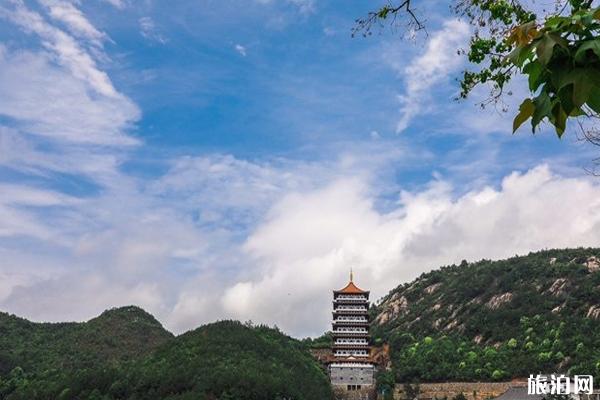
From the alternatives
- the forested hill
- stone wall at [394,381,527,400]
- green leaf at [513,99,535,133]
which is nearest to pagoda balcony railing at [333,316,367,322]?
the forested hill

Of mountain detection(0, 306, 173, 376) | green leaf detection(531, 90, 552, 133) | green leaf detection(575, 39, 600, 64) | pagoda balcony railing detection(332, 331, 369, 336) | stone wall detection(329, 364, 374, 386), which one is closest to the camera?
green leaf detection(575, 39, 600, 64)

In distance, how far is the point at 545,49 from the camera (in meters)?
2.76

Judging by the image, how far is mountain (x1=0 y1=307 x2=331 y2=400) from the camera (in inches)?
2244

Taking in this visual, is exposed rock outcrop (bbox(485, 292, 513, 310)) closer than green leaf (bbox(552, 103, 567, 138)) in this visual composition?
No

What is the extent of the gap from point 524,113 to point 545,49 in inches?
16.4

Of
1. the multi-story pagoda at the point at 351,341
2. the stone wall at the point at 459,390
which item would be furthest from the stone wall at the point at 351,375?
the stone wall at the point at 459,390

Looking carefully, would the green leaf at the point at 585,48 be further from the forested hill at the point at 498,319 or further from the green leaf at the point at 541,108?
the forested hill at the point at 498,319

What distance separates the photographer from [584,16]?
2.91 meters

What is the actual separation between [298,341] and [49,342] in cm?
5135

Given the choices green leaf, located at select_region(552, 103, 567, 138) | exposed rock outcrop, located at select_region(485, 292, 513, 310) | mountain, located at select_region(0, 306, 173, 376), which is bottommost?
mountain, located at select_region(0, 306, 173, 376)

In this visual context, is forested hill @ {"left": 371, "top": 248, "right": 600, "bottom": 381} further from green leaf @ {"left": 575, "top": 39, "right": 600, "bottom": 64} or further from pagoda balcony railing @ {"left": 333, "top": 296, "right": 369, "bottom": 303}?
green leaf @ {"left": 575, "top": 39, "right": 600, "bottom": 64}

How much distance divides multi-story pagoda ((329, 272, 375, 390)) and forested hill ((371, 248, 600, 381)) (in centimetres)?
443

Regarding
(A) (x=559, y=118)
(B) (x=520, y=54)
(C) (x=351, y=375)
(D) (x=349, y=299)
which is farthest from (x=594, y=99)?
(D) (x=349, y=299)

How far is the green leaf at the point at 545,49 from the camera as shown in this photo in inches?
108
